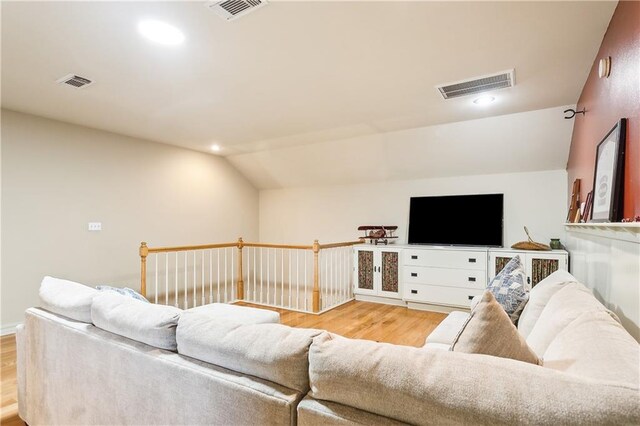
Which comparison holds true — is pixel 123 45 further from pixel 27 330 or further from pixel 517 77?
pixel 517 77

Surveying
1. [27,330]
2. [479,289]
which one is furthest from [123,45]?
[479,289]

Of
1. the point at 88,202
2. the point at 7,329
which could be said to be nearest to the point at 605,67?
the point at 88,202

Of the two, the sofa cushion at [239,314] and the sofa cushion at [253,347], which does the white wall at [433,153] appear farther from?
the sofa cushion at [253,347]

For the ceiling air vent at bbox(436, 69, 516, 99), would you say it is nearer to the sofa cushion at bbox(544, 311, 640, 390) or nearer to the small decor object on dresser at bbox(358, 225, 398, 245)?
the sofa cushion at bbox(544, 311, 640, 390)

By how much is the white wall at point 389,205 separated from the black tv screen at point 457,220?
7 centimetres

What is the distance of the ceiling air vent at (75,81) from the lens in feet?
9.03

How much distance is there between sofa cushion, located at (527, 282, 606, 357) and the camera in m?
1.29

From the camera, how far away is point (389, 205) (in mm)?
5320

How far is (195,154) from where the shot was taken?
5.53 m

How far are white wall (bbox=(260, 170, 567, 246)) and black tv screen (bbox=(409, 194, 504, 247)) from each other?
0.07 m

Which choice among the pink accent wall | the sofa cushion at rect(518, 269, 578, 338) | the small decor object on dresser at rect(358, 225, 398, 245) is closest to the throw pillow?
the sofa cushion at rect(518, 269, 578, 338)

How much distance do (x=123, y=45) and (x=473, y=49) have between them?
2386mm

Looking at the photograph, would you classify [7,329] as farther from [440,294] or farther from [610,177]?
[610,177]

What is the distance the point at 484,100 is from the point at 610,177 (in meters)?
1.75
